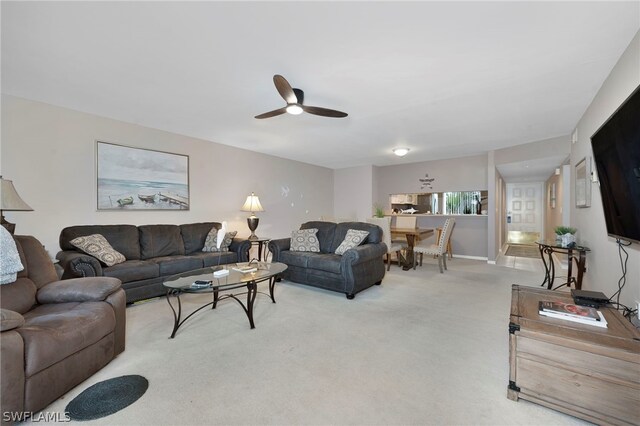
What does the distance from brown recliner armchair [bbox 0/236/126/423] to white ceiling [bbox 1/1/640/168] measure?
1624 millimetres

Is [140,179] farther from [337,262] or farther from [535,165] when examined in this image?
[535,165]

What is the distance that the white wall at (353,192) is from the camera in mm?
7336

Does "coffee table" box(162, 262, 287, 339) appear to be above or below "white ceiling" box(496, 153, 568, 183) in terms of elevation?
below

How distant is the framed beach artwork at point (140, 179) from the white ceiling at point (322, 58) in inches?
20.3

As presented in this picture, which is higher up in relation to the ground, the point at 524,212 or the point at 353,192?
the point at 353,192

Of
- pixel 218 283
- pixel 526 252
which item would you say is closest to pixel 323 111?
pixel 218 283

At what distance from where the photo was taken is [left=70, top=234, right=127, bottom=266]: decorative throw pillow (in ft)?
9.98

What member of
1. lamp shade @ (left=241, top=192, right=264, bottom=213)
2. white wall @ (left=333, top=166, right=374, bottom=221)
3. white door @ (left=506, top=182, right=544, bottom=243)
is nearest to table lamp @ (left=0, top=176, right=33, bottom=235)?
lamp shade @ (left=241, top=192, right=264, bottom=213)

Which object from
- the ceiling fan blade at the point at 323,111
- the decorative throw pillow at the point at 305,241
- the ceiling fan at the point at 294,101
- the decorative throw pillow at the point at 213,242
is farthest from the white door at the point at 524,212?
the decorative throw pillow at the point at 213,242

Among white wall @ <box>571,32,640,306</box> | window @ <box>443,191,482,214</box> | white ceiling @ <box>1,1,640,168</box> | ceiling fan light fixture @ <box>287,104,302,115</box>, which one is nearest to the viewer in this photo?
white ceiling @ <box>1,1,640,168</box>

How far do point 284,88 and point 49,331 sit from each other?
2.29 meters

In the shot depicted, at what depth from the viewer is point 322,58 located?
2.21 m

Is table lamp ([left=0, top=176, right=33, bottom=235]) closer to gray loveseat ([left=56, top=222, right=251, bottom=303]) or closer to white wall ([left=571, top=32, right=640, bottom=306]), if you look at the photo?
gray loveseat ([left=56, top=222, right=251, bottom=303])

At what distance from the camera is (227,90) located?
282cm
